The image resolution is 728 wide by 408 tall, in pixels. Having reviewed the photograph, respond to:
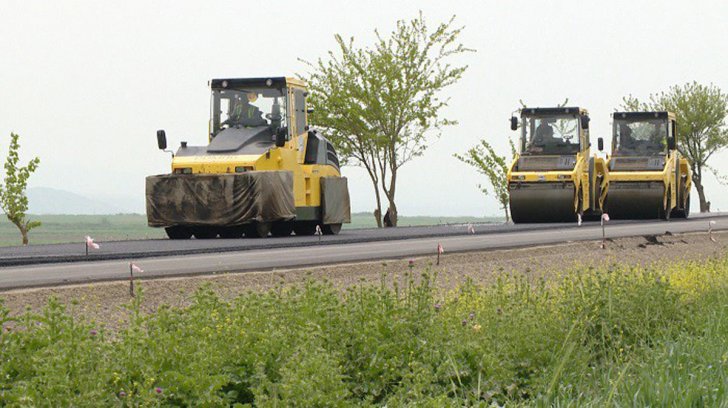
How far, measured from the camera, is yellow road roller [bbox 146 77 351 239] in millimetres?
24375

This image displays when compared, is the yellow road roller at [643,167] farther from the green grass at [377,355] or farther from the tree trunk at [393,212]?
the green grass at [377,355]

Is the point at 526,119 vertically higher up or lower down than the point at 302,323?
higher up

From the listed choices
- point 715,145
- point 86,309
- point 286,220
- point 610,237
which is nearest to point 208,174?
point 286,220

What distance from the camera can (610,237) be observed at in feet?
82.1

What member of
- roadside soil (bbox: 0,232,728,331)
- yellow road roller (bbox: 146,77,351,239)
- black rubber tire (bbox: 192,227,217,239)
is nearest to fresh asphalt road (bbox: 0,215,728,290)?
roadside soil (bbox: 0,232,728,331)

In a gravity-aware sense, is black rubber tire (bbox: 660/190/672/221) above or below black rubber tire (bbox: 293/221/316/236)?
above

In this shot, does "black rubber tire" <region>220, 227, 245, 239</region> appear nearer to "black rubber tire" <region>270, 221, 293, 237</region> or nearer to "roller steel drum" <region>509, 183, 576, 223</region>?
"black rubber tire" <region>270, 221, 293, 237</region>

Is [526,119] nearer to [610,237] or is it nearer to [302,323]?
[610,237]

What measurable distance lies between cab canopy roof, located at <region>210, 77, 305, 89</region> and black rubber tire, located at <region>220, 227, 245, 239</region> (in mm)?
3237

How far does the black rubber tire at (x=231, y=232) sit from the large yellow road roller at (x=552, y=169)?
1001 cm

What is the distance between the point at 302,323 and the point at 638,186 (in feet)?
98.4

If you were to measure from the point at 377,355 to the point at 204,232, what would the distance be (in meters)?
17.9

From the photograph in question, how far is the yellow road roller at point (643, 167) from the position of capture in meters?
36.9

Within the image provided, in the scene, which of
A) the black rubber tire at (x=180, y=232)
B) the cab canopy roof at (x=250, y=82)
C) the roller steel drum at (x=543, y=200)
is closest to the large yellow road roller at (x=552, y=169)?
the roller steel drum at (x=543, y=200)
